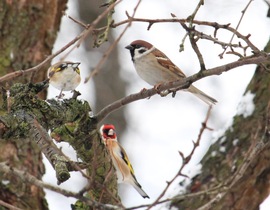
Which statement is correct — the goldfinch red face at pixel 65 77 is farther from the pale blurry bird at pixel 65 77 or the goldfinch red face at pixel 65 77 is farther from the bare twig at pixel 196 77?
the bare twig at pixel 196 77

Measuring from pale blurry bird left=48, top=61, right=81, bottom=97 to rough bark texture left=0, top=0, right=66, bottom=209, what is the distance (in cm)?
46

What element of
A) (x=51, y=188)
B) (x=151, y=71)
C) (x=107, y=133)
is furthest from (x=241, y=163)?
(x=51, y=188)

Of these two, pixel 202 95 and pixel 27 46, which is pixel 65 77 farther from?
pixel 202 95

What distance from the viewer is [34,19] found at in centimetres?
476

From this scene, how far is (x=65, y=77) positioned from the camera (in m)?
3.81

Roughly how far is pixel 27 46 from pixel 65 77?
0.99 m

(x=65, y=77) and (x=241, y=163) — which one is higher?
(x=65, y=77)

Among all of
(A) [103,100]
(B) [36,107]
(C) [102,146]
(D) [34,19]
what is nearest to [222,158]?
(C) [102,146]

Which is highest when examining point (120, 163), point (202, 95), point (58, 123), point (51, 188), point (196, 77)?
point (202, 95)

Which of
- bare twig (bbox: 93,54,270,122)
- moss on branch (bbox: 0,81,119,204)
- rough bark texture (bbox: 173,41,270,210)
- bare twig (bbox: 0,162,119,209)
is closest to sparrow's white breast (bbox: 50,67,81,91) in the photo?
moss on branch (bbox: 0,81,119,204)

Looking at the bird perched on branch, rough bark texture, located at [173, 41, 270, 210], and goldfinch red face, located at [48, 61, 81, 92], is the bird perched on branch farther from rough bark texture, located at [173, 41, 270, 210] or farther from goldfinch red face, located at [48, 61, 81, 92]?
goldfinch red face, located at [48, 61, 81, 92]

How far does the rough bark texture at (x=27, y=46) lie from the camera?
4324 mm

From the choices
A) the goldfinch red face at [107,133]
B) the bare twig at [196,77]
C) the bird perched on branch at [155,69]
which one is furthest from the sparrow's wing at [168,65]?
the bare twig at [196,77]

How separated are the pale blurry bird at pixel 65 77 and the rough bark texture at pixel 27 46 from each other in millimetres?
459
